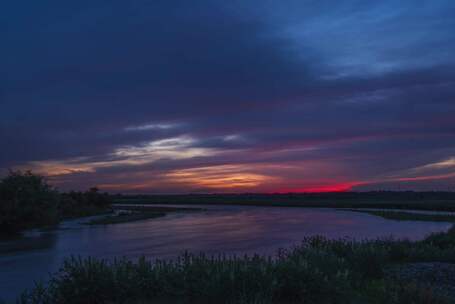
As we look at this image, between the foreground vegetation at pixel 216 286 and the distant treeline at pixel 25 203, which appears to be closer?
the foreground vegetation at pixel 216 286

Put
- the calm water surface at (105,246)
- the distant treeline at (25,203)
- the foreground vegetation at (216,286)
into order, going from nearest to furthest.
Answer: the foreground vegetation at (216,286), the calm water surface at (105,246), the distant treeline at (25,203)

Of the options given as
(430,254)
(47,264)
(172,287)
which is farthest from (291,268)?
(47,264)

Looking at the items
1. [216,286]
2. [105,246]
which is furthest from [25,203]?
[216,286]

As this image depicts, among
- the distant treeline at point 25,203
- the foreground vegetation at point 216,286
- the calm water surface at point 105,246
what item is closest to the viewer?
the foreground vegetation at point 216,286

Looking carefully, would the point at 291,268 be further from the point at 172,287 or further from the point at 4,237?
the point at 4,237

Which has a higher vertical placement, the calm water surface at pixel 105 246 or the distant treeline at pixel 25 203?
the distant treeline at pixel 25 203

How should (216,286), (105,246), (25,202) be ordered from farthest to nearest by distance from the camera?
(25,202) < (105,246) < (216,286)

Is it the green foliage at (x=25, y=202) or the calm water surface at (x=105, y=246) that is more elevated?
the green foliage at (x=25, y=202)

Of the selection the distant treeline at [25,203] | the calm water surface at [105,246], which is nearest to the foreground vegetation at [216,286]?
the calm water surface at [105,246]

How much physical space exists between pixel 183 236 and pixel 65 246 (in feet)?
32.6

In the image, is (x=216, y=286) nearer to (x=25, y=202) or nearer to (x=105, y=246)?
(x=105, y=246)

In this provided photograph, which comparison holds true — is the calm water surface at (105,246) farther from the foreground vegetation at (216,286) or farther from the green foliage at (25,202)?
the foreground vegetation at (216,286)

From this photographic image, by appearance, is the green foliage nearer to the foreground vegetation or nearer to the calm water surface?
the calm water surface

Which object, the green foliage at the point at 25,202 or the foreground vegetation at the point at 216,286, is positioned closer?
the foreground vegetation at the point at 216,286
